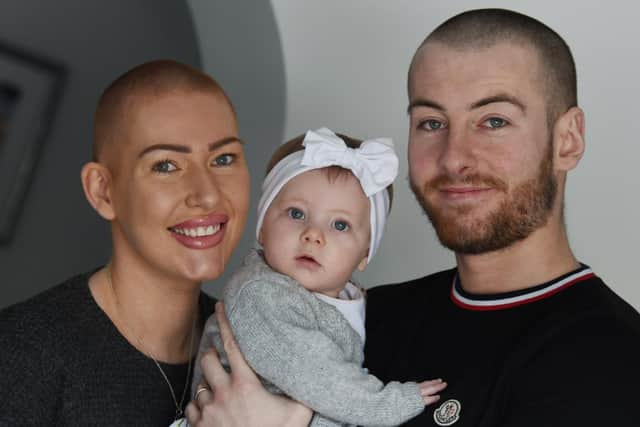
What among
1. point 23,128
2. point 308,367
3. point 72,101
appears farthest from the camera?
point 72,101

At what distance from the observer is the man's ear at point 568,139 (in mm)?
2164

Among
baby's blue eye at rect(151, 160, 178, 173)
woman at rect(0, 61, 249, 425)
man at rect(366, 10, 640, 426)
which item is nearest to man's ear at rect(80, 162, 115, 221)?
woman at rect(0, 61, 249, 425)

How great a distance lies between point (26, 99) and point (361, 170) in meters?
2.16

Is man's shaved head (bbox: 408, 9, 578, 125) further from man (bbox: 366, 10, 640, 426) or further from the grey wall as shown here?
the grey wall

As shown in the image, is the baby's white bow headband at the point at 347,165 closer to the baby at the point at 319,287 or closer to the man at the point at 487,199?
the baby at the point at 319,287

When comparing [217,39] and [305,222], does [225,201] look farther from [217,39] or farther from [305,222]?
[217,39]

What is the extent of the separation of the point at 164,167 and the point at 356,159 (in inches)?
18.8

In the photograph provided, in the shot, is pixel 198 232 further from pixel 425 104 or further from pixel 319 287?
pixel 425 104

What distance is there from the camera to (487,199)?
2.14 metres

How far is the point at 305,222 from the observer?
2078 mm

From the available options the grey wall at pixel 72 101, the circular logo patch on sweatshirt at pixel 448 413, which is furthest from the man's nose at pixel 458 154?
the grey wall at pixel 72 101

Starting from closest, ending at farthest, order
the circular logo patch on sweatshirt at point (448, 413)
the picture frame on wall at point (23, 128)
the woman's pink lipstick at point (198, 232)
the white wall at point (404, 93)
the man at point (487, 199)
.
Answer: the circular logo patch on sweatshirt at point (448, 413), the man at point (487, 199), the woman's pink lipstick at point (198, 232), the white wall at point (404, 93), the picture frame on wall at point (23, 128)

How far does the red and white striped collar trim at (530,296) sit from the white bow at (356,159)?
38 cm

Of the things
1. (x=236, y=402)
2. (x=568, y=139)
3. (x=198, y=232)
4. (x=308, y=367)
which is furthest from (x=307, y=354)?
(x=568, y=139)
